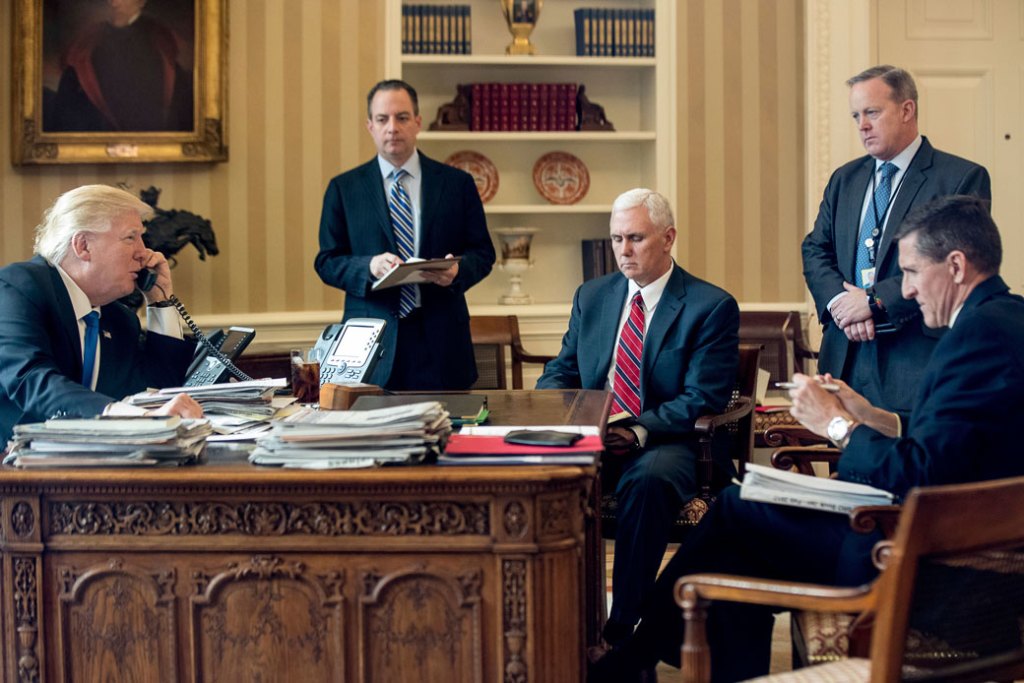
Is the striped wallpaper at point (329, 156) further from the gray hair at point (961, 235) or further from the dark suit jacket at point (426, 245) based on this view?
the gray hair at point (961, 235)

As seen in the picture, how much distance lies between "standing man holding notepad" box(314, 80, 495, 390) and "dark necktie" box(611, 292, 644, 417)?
0.76 meters

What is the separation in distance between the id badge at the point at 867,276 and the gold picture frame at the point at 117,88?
2.91 m

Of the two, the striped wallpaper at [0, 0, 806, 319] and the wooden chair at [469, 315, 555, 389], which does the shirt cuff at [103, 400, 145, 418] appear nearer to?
the wooden chair at [469, 315, 555, 389]

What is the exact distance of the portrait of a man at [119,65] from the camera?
515cm

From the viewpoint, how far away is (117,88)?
17.1 feet

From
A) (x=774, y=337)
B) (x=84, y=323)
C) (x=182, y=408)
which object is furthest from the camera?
(x=774, y=337)

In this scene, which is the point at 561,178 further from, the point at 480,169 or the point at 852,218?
the point at 852,218

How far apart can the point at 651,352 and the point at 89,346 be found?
1546mm

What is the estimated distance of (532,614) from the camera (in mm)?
2129

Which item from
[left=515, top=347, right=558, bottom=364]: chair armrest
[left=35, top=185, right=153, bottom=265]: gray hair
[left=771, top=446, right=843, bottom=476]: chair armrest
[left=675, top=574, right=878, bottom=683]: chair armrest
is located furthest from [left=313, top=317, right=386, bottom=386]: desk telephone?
[left=515, top=347, right=558, bottom=364]: chair armrest

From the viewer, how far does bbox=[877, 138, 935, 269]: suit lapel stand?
3689 mm

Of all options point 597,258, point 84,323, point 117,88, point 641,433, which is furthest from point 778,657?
point 117,88

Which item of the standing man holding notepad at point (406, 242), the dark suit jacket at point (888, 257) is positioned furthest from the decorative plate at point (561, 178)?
the dark suit jacket at point (888, 257)

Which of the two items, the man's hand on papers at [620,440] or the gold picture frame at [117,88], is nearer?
the man's hand on papers at [620,440]
